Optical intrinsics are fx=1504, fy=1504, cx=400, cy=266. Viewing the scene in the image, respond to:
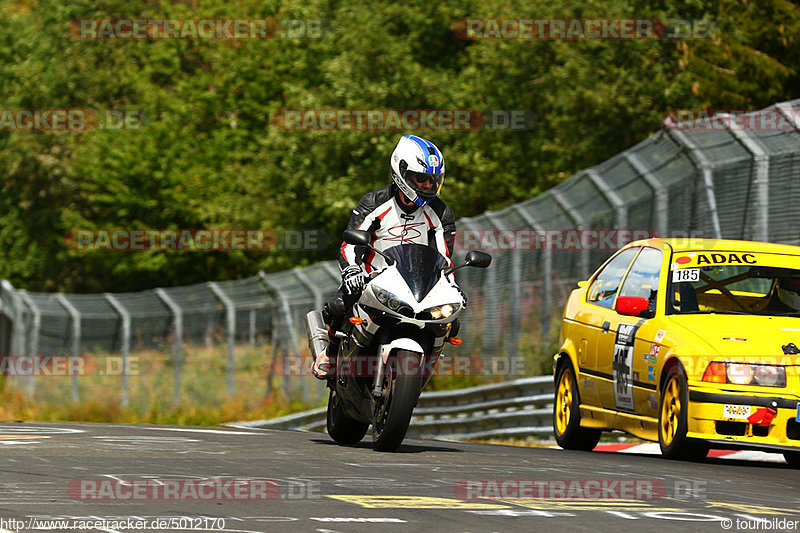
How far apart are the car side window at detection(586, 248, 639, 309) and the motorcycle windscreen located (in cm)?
217

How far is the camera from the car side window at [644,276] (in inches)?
456

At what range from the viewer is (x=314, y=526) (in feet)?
22.3

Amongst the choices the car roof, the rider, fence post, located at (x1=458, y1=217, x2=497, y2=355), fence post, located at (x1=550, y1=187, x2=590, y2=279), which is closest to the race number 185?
the car roof

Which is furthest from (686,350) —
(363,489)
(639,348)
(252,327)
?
(252,327)

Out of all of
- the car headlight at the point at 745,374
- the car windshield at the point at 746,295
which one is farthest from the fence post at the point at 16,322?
the car headlight at the point at 745,374

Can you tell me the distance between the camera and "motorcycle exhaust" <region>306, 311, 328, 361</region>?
11.9 metres

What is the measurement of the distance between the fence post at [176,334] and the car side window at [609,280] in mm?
14454

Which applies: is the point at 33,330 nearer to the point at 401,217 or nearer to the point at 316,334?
the point at 316,334

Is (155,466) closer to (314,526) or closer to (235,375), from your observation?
(314,526)

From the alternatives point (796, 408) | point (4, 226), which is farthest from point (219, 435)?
point (4, 226)

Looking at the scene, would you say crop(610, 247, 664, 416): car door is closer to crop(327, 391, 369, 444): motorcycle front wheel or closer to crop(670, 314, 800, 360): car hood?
crop(670, 314, 800, 360): car hood

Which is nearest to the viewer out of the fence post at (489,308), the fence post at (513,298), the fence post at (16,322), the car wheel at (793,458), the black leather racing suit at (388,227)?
the black leather racing suit at (388,227)

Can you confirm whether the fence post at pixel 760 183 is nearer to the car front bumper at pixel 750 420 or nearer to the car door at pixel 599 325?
the car door at pixel 599 325

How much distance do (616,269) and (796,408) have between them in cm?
255
